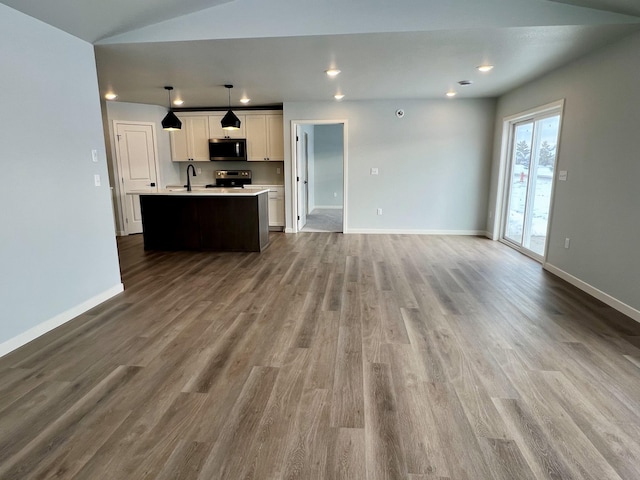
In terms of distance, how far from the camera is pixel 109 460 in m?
1.56

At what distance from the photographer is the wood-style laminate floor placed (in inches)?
61.6

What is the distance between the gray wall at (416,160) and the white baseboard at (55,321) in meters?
3.95

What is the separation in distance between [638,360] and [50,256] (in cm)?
436

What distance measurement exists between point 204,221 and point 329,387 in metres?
3.87

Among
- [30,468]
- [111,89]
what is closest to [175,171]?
[111,89]

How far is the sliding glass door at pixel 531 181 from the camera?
4758 mm

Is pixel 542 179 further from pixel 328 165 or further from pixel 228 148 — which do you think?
pixel 328 165

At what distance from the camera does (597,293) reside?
3510 millimetres

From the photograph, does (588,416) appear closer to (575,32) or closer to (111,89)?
(575,32)

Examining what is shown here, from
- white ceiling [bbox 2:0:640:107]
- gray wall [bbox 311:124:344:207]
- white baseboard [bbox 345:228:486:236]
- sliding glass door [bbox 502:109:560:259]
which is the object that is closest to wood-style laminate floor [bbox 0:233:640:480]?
sliding glass door [bbox 502:109:560:259]

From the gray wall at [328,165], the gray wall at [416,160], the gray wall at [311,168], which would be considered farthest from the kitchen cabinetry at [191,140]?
the gray wall at [328,165]

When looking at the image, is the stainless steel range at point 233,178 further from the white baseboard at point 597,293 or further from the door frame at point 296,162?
the white baseboard at point 597,293

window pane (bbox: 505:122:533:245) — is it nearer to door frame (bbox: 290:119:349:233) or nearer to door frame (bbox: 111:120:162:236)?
door frame (bbox: 290:119:349:233)

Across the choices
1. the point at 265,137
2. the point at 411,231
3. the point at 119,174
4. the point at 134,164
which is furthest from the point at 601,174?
the point at 119,174
